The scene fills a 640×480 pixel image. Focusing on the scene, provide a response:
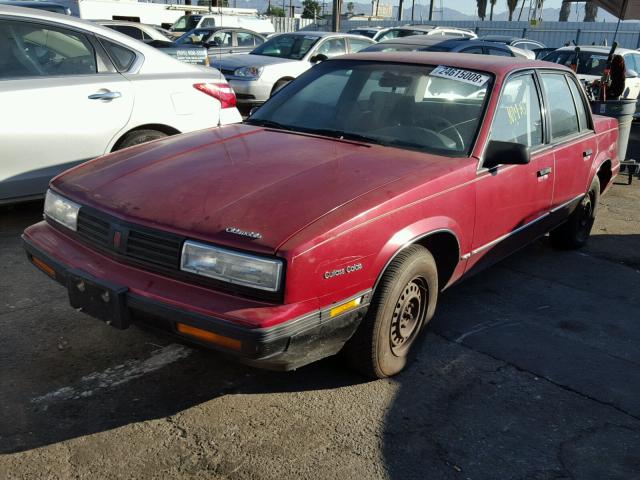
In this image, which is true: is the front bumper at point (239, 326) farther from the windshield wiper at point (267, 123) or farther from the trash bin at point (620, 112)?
the trash bin at point (620, 112)

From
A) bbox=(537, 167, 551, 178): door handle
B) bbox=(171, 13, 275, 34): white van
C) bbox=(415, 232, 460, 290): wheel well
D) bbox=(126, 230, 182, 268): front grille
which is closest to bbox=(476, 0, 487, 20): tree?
bbox=(171, 13, 275, 34): white van

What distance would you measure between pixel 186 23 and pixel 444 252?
71.1 feet

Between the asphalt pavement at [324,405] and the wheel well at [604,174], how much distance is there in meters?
1.87

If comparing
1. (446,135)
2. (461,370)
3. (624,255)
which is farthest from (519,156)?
(624,255)

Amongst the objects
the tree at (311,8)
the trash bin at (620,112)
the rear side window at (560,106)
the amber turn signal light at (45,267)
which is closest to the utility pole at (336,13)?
the trash bin at (620,112)

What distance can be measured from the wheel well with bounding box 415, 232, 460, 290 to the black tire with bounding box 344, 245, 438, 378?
155mm

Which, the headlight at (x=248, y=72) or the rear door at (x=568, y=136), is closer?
the rear door at (x=568, y=136)

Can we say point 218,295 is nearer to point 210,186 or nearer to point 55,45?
point 210,186

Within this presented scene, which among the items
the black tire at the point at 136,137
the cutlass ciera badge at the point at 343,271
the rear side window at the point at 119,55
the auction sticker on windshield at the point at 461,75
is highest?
the auction sticker on windshield at the point at 461,75

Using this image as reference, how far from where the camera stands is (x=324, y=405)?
3.08 metres

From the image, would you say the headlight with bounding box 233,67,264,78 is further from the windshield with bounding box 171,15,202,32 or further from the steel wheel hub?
the windshield with bounding box 171,15,202,32

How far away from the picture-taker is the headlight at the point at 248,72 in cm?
1128

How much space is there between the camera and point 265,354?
2551 millimetres

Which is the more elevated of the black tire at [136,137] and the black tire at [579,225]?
the black tire at [136,137]
